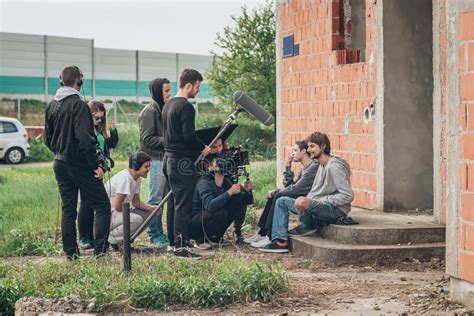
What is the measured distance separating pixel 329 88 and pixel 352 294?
5.22 meters

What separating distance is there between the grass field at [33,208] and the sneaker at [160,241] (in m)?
1.07

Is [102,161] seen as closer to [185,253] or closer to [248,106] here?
[185,253]

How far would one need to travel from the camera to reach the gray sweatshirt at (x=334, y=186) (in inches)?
426

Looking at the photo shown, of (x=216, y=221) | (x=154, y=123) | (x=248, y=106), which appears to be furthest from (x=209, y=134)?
(x=216, y=221)

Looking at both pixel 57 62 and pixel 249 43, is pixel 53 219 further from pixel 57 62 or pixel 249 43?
pixel 57 62

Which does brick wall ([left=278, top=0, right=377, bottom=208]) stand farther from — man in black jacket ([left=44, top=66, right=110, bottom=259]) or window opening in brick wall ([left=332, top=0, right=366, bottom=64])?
man in black jacket ([left=44, top=66, right=110, bottom=259])

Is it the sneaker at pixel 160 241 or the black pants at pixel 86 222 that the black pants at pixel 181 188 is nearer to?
the sneaker at pixel 160 241

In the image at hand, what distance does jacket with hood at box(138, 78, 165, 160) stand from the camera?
464 inches

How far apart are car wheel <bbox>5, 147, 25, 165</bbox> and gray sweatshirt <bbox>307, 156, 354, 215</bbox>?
17650 mm

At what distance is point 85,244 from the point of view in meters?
11.3

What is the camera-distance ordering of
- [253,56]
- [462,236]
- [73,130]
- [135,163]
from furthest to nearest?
1. [253,56]
2. [135,163]
3. [73,130]
4. [462,236]

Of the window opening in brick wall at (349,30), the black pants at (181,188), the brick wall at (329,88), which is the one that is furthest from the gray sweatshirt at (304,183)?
the window opening in brick wall at (349,30)

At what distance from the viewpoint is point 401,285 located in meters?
9.07

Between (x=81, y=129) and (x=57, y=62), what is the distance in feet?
104
